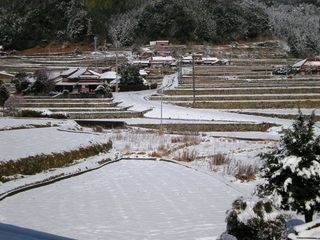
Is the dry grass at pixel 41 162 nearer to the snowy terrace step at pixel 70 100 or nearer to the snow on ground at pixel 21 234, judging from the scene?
the snow on ground at pixel 21 234

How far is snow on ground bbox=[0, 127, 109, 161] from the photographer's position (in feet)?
56.7

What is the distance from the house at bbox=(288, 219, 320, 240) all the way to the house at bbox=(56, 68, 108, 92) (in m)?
54.3

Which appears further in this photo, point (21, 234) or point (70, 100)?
point (70, 100)

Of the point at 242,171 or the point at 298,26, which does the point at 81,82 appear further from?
the point at 298,26

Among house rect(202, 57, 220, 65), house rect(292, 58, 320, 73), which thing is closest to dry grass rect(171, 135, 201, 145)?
house rect(292, 58, 320, 73)

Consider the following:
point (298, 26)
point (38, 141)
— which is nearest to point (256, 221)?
point (38, 141)

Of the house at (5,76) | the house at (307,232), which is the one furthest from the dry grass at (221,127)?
the house at (5,76)

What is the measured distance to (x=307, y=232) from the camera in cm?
699

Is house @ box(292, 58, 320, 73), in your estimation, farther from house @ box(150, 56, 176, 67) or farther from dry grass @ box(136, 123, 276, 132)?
dry grass @ box(136, 123, 276, 132)

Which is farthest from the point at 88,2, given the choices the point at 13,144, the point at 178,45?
the point at 13,144

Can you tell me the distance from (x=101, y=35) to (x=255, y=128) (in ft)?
291

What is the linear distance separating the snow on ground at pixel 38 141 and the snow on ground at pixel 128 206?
262cm

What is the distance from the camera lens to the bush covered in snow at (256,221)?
7.27 meters

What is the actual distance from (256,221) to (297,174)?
1415 mm
